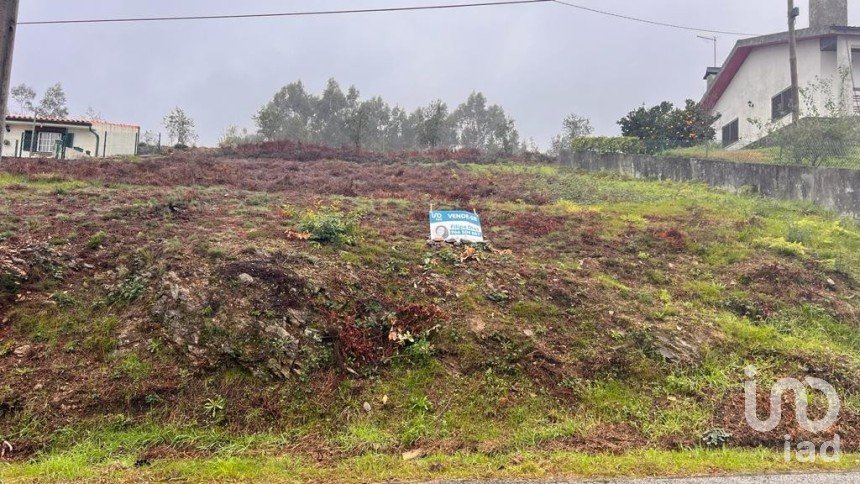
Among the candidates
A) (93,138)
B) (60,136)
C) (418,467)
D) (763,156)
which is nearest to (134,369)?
(418,467)

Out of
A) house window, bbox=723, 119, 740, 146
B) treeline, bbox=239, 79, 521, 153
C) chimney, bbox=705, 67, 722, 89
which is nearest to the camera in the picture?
house window, bbox=723, 119, 740, 146

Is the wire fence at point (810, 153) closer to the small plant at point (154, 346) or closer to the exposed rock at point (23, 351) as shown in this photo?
the small plant at point (154, 346)

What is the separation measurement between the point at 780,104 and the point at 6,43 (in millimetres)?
24377

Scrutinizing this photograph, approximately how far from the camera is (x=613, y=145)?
18375mm

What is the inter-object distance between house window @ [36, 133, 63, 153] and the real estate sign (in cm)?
2152

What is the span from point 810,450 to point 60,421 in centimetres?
599

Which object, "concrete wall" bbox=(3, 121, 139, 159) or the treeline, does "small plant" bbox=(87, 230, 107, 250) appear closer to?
"concrete wall" bbox=(3, 121, 139, 159)

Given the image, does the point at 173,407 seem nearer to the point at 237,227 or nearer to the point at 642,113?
the point at 237,227

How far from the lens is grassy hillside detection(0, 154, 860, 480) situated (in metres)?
3.91

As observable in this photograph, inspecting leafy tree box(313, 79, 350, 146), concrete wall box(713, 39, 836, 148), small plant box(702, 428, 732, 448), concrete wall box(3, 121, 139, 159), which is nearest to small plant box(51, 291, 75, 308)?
small plant box(702, 428, 732, 448)

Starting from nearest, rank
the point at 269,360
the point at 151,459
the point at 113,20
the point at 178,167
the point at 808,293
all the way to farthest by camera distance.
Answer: the point at 151,459 < the point at 269,360 < the point at 808,293 < the point at 113,20 < the point at 178,167

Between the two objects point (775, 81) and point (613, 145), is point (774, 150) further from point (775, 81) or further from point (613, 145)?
point (775, 81)

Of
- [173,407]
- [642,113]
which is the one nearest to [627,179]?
[642,113]

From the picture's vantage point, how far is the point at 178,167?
13.5 metres
